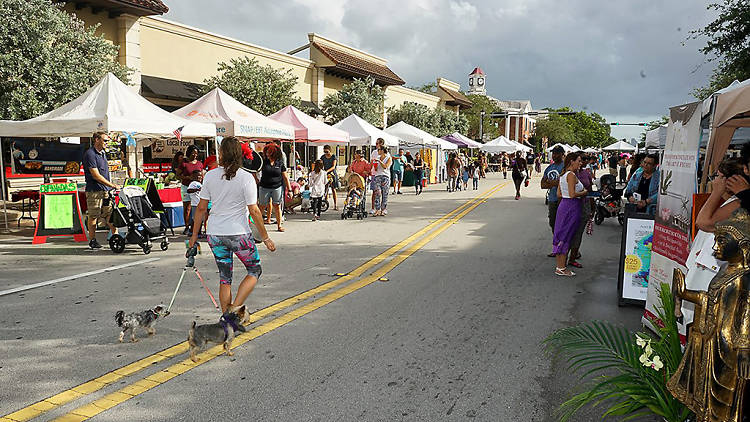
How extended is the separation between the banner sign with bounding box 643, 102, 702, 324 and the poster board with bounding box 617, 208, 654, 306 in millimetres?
1028

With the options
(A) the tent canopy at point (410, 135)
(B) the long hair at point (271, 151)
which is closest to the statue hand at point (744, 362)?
(B) the long hair at point (271, 151)

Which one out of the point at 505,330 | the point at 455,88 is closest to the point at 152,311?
the point at 505,330

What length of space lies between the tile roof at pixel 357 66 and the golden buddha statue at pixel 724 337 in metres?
30.1

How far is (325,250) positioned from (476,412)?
6.46m

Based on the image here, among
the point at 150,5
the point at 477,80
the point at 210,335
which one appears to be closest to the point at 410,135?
Answer: the point at 150,5

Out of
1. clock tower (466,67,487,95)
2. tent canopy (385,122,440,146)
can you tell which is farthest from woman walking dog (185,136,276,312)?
clock tower (466,67,487,95)

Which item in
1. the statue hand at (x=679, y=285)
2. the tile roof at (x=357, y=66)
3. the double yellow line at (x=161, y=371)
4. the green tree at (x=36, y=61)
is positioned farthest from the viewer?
the tile roof at (x=357, y=66)

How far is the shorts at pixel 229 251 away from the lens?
17.9ft

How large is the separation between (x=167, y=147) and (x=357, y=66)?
51.0 ft

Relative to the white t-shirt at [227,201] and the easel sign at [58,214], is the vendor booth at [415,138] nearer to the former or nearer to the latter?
the easel sign at [58,214]

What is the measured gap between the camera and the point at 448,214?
16.5m

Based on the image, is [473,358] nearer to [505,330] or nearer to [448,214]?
[505,330]

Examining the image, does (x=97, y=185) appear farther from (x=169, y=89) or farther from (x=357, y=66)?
(x=357, y=66)

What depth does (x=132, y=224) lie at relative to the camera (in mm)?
9711
